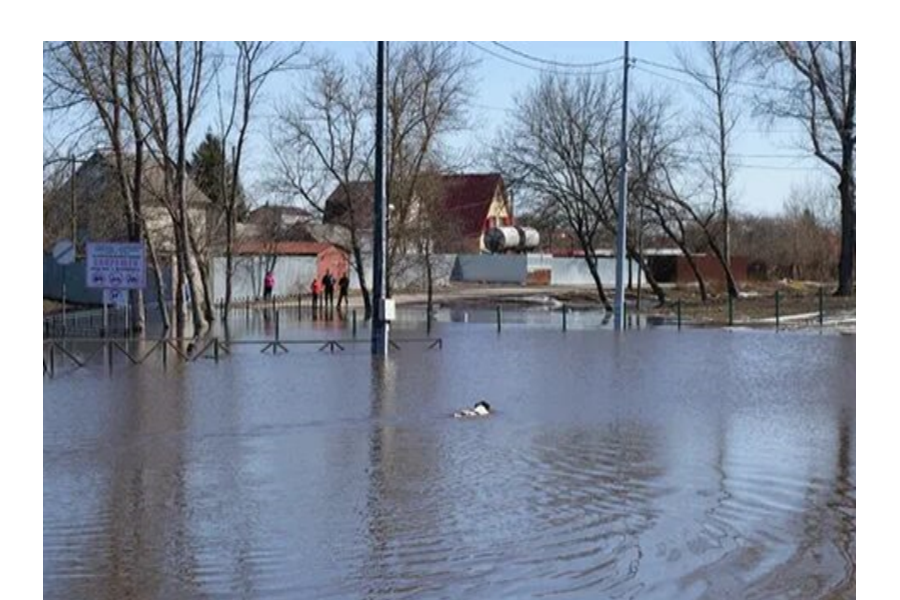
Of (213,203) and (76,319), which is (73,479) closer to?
(76,319)

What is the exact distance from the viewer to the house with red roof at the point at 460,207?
150 ft

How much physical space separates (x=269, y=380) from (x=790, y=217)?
114ft

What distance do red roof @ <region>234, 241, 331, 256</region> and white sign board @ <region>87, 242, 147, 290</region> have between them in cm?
2243

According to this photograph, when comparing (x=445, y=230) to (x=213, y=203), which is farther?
(x=445, y=230)

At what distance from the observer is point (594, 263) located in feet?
172

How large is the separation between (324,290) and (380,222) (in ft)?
83.5

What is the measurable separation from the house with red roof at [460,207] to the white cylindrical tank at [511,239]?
1.12ft

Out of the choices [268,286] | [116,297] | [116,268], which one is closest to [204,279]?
[116,297]

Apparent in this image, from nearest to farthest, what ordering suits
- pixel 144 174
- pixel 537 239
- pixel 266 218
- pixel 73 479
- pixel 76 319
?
pixel 73 479, pixel 76 319, pixel 144 174, pixel 266 218, pixel 537 239

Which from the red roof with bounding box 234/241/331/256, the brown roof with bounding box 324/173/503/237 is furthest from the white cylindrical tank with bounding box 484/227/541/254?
the red roof with bounding box 234/241/331/256

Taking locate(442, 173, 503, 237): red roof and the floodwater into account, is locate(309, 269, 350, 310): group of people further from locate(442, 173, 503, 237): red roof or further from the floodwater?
the floodwater

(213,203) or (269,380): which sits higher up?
(213,203)

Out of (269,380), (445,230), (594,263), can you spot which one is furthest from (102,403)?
(594,263)

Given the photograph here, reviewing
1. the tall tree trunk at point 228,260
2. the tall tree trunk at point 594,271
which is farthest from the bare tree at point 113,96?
the tall tree trunk at point 594,271
